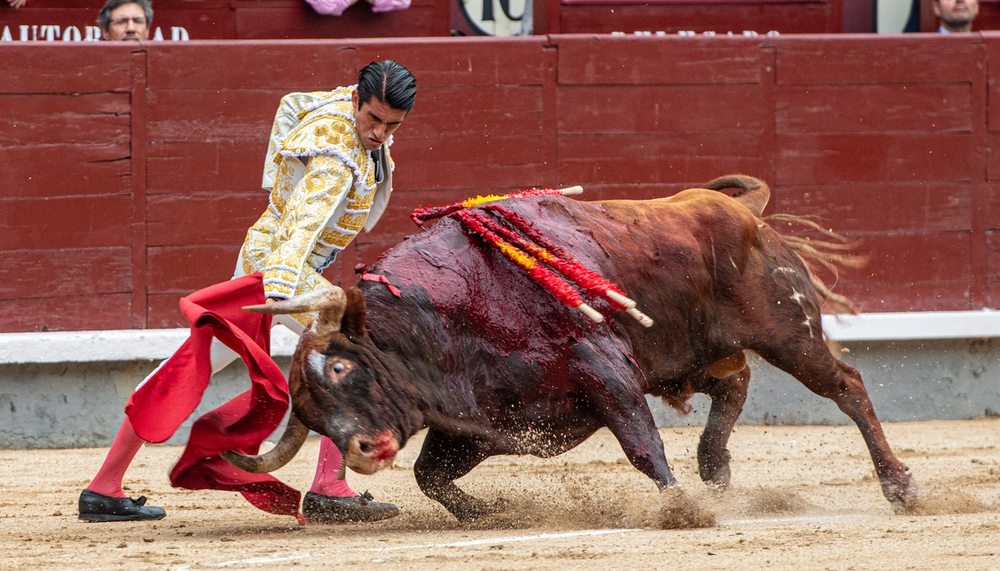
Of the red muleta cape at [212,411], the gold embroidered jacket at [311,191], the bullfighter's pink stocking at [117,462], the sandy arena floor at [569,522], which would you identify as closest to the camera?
the sandy arena floor at [569,522]

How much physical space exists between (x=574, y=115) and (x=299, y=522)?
9.24ft

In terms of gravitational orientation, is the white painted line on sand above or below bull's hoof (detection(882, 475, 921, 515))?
above

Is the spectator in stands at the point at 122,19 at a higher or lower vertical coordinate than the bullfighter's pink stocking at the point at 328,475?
higher

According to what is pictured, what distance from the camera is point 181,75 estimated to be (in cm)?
552

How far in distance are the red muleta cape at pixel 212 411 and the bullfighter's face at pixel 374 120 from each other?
24.2 inches

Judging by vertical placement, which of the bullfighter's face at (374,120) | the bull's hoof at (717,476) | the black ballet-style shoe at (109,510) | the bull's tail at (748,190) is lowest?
the bull's hoof at (717,476)

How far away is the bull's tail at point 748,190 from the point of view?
14.1 feet

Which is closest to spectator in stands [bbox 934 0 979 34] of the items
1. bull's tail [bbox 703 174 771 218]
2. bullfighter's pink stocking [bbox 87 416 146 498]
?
bull's tail [bbox 703 174 771 218]

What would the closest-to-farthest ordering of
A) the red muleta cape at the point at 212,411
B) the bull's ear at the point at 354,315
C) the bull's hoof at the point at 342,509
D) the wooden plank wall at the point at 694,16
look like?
1. the bull's ear at the point at 354,315
2. the red muleta cape at the point at 212,411
3. the bull's hoof at the point at 342,509
4. the wooden plank wall at the point at 694,16

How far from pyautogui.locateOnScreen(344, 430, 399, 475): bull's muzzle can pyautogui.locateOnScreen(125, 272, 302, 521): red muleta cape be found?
0.31 metres

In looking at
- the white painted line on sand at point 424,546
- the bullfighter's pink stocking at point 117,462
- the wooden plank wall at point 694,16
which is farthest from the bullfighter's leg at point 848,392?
the wooden plank wall at point 694,16

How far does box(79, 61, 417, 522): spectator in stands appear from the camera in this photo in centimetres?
335

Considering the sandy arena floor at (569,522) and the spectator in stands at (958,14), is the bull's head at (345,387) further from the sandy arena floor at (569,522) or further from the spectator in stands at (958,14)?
the spectator in stands at (958,14)

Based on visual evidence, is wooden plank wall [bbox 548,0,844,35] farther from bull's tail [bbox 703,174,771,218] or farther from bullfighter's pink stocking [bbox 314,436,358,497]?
bullfighter's pink stocking [bbox 314,436,358,497]
